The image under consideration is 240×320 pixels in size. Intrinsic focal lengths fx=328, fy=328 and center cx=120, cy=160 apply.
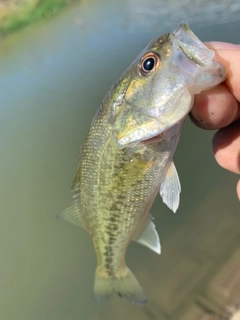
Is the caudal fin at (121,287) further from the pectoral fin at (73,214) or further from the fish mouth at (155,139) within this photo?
the fish mouth at (155,139)

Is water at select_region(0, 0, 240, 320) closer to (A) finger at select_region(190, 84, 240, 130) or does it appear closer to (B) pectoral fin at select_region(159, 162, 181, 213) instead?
(B) pectoral fin at select_region(159, 162, 181, 213)

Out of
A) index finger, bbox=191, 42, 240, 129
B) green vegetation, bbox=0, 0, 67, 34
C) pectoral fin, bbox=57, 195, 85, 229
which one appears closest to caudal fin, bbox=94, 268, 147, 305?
pectoral fin, bbox=57, 195, 85, 229

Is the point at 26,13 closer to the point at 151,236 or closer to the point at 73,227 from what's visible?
the point at 73,227

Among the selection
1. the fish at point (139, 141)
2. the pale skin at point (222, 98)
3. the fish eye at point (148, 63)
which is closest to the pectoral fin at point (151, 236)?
the fish at point (139, 141)

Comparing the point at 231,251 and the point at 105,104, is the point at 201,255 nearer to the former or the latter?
the point at 231,251

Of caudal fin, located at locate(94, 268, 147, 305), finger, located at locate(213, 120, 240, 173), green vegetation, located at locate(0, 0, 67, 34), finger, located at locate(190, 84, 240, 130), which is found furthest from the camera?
green vegetation, located at locate(0, 0, 67, 34)
